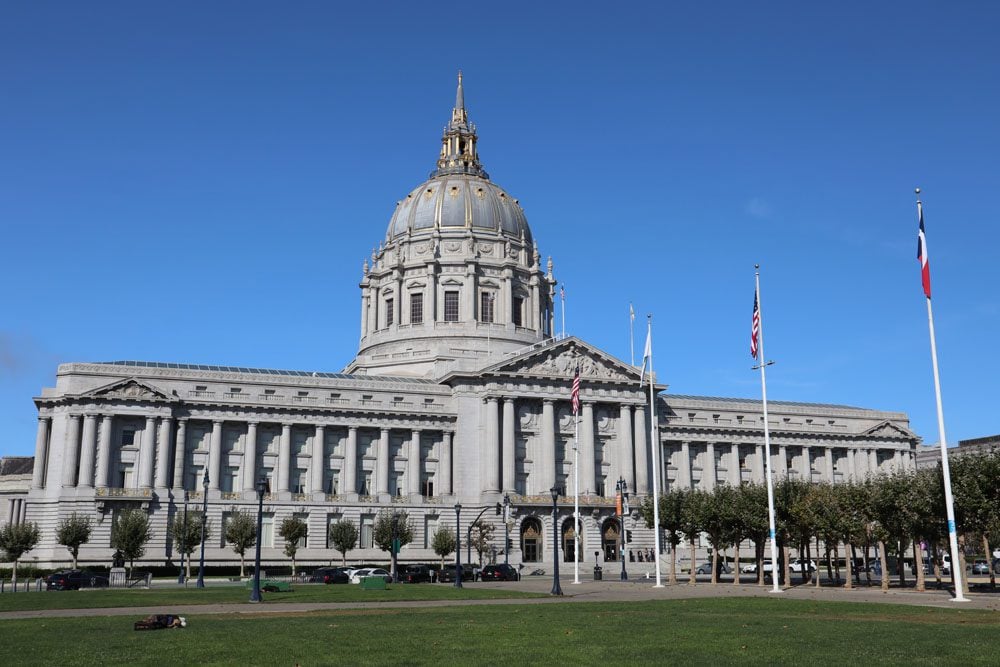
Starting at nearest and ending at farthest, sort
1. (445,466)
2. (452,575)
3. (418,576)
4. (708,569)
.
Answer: (452,575) → (418,576) → (708,569) → (445,466)

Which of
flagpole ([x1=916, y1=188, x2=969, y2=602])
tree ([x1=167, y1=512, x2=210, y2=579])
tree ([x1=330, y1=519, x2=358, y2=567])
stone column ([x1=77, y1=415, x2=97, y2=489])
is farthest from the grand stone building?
flagpole ([x1=916, y1=188, x2=969, y2=602])

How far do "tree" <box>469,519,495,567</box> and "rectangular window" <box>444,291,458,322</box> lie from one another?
35.0 metres

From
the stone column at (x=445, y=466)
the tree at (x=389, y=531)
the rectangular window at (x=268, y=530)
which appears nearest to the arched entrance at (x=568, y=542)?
the stone column at (x=445, y=466)

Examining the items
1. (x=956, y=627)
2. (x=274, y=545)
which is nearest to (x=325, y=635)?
(x=956, y=627)

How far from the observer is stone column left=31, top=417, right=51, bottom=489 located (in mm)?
98438

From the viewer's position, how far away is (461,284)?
431ft

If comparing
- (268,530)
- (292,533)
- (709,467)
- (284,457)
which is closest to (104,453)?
(284,457)

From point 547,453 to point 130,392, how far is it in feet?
142

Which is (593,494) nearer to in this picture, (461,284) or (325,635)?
(461,284)

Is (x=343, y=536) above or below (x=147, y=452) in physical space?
below

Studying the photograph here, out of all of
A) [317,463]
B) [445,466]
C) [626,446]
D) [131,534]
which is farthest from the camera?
[626,446]

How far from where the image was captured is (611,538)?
360 feet

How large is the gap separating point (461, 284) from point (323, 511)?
39.0 m

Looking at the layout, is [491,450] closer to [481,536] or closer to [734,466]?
[481,536]
